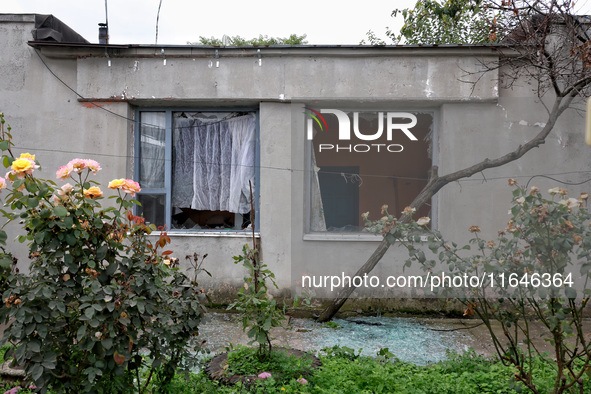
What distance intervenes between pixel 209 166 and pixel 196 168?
0.60 feet

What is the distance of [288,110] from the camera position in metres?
6.31

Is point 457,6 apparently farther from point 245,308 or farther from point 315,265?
point 245,308

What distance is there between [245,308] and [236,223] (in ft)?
11.0

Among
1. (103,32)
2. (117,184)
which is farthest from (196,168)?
(117,184)

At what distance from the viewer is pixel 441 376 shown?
3.65m

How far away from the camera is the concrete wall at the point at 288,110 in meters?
6.14

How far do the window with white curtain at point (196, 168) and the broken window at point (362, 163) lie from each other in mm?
927

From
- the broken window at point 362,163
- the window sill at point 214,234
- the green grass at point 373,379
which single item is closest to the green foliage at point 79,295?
the green grass at point 373,379

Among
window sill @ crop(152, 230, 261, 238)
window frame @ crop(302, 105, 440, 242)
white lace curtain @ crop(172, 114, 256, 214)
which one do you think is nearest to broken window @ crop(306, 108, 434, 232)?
window frame @ crop(302, 105, 440, 242)

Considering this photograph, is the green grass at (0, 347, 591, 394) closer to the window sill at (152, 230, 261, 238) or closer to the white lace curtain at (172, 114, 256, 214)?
the window sill at (152, 230, 261, 238)

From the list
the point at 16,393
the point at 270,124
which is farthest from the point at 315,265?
the point at 16,393

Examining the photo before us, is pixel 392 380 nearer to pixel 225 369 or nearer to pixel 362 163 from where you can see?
pixel 225 369

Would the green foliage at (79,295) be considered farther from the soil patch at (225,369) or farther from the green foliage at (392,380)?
the soil patch at (225,369)

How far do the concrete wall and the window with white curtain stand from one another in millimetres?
293
